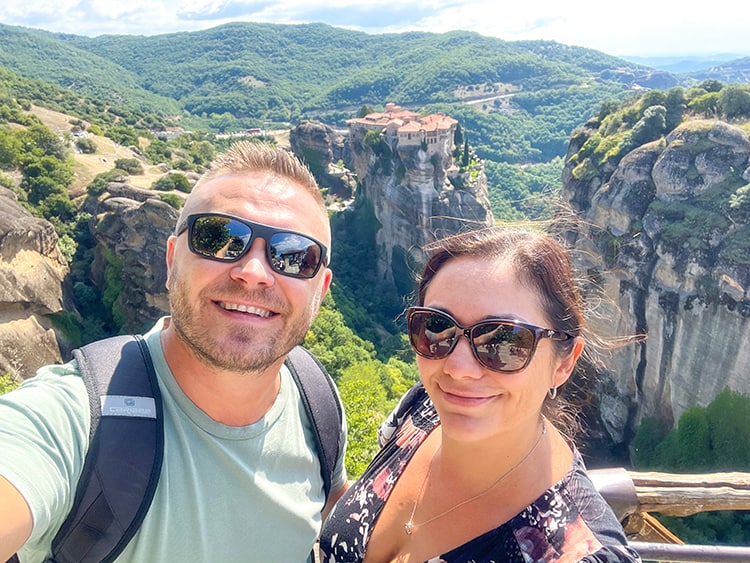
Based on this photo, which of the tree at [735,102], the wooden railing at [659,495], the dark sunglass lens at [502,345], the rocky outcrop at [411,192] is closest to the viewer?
the dark sunglass lens at [502,345]

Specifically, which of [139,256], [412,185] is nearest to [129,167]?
[139,256]

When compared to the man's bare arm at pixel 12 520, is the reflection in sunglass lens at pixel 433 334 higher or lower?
higher

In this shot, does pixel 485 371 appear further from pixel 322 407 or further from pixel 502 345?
pixel 322 407

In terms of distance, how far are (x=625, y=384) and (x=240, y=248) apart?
23.3m

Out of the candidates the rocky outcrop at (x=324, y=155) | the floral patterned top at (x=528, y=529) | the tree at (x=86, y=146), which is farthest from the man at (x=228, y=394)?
the rocky outcrop at (x=324, y=155)

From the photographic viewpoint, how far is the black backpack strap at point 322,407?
285cm

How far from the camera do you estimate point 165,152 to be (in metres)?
39.9

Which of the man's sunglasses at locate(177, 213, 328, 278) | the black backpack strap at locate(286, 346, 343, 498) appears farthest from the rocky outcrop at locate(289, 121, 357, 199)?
the man's sunglasses at locate(177, 213, 328, 278)

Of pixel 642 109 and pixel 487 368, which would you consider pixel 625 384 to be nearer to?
pixel 642 109

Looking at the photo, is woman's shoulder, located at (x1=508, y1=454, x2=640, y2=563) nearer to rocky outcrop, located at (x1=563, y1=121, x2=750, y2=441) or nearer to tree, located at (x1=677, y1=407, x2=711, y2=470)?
rocky outcrop, located at (x1=563, y1=121, x2=750, y2=441)

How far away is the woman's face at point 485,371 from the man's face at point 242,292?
2.52 ft

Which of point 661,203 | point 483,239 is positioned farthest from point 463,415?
point 661,203

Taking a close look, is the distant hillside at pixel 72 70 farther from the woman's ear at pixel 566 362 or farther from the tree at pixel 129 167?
the woman's ear at pixel 566 362

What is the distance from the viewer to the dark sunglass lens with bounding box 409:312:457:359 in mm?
2232
